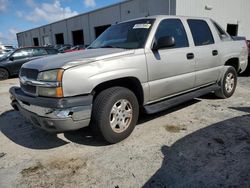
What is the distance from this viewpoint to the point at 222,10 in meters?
21.2

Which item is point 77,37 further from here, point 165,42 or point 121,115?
point 121,115

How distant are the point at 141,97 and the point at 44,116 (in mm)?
1523

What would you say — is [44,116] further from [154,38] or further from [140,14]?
[140,14]

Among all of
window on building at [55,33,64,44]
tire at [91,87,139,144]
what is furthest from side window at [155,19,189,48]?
window on building at [55,33,64,44]

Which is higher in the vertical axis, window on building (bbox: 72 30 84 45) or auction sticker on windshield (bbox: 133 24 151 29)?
window on building (bbox: 72 30 84 45)

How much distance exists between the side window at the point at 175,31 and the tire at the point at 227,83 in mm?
1650

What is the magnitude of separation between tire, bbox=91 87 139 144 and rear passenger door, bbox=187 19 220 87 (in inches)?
69.9

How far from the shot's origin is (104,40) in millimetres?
4703

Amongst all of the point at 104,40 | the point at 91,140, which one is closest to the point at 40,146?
the point at 91,140

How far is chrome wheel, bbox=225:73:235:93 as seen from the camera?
5.84 m

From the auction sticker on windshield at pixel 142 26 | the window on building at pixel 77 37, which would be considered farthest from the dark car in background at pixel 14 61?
the window on building at pixel 77 37

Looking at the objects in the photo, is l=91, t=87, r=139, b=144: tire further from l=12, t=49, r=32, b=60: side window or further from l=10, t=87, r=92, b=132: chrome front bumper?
l=12, t=49, r=32, b=60: side window

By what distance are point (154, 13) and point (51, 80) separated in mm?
17553

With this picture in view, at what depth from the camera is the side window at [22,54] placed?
39.1ft
